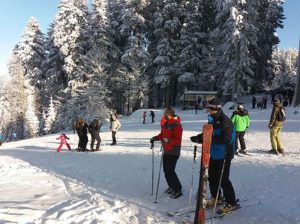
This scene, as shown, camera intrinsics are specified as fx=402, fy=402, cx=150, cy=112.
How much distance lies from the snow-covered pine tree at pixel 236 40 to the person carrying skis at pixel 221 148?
3352 cm

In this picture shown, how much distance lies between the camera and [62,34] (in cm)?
4700

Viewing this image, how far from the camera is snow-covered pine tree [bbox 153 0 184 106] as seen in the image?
4556 centimetres

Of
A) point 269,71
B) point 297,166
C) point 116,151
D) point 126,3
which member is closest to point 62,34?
point 126,3

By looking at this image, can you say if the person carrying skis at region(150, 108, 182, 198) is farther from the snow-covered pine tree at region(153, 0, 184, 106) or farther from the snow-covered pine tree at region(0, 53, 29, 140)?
the snow-covered pine tree at region(0, 53, 29, 140)

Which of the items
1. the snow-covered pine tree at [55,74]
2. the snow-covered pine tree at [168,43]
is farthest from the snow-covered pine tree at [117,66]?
the snow-covered pine tree at [55,74]

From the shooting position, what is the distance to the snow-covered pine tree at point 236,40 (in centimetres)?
3931

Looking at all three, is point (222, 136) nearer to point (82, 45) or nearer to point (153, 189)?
point (153, 189)

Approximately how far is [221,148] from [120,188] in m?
3.44

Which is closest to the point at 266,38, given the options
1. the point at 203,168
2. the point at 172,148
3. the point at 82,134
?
the point at 82,134

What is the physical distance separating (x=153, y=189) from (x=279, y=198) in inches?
107

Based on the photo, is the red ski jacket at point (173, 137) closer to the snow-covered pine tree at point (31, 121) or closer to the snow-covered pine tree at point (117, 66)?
the snow-covered pine tree at point (117, 66)

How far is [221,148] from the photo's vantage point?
22.1 feet

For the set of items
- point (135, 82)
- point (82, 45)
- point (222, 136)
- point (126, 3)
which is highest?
point (126, 3)

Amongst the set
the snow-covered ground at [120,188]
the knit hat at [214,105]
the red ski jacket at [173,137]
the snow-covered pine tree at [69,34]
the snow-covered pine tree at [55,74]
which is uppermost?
the snow-covered pine tree at [69,34]
